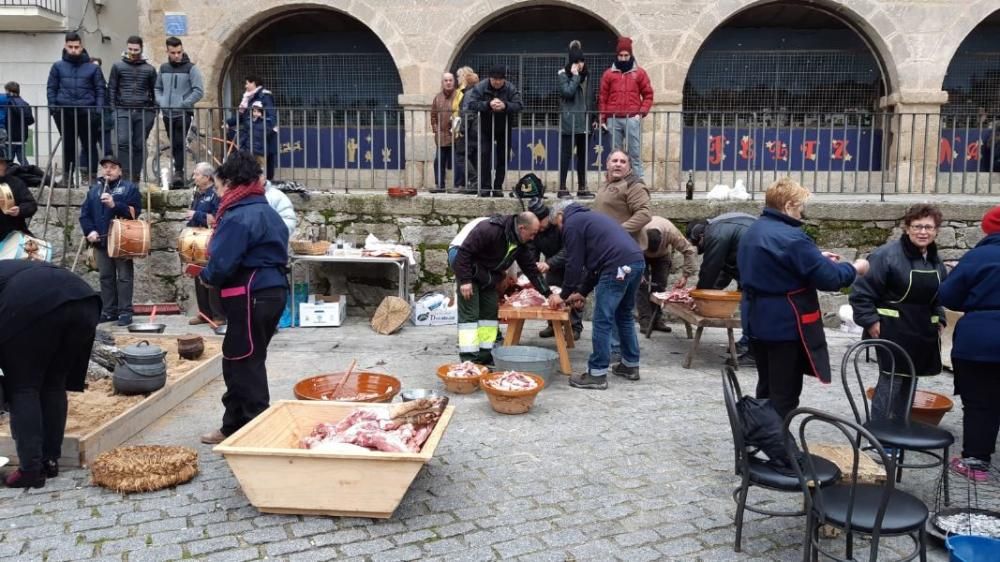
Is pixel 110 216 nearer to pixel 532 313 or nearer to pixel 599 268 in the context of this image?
pixel 532 313

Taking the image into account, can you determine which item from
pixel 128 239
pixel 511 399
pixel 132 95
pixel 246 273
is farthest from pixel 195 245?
pixel 511 399

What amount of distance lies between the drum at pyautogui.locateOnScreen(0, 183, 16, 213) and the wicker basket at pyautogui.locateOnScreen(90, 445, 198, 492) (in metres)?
4.03

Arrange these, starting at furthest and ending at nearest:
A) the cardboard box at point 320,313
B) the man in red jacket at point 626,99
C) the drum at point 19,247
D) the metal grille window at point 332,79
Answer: the metal grille window at point 332,79 → the man in red jacket at point 626,99 → the cardboard box at point 320,313 → the drum at point 19,247

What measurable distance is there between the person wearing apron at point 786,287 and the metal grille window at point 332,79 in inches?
431

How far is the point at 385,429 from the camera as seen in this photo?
4.60 m

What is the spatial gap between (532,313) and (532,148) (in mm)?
3962

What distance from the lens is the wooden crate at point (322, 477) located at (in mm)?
4133

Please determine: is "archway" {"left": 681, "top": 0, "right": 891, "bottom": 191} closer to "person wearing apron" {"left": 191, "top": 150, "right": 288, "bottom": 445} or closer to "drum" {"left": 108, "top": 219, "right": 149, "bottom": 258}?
"drum" {"left": 108, "top": 219, "right": 149, "bottom": 258}

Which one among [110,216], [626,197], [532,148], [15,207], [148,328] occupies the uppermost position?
[532,148]

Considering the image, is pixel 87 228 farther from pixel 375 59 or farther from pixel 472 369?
pixel 375 59

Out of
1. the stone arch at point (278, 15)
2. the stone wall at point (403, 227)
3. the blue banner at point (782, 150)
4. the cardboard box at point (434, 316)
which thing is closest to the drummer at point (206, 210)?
the stone wall at point (403, 227)

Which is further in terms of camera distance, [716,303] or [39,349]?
[716,303]

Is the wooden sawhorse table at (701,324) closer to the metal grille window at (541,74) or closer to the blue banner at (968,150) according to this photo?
the metal grille window at (541,74)

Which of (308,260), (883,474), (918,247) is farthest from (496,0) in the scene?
(883,474)
